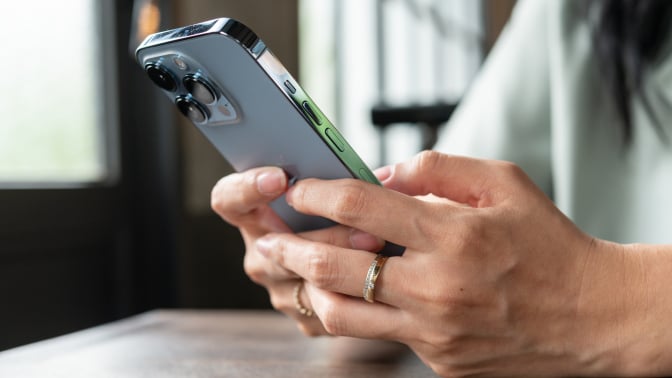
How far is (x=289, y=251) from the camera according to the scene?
373mm

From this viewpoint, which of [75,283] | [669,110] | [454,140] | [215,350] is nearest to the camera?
[215,350]

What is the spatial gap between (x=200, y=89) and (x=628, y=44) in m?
0.45

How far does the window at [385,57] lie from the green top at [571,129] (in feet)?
4.01

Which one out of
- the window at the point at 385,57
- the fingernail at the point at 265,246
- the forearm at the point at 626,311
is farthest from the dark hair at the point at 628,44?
the window at the point at 385,57

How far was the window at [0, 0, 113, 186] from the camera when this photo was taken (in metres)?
1.02

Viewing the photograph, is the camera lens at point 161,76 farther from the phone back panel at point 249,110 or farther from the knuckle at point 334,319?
the knuckle at point 334,319

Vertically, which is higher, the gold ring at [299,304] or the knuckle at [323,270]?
the knuckle at [323,270]

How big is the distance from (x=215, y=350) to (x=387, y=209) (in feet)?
0.70

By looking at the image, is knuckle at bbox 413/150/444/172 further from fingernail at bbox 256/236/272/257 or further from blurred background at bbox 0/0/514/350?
blurred background at bbox 0/0/514/350

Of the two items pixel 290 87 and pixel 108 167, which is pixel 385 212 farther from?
pixel 108 167

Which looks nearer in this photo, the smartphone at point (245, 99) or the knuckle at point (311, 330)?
the smartphone at point (245, 99)

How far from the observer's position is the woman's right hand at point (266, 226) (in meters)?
0.38

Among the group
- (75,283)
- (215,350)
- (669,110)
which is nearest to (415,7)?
(75,283)

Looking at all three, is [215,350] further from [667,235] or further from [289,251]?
[667,235]
